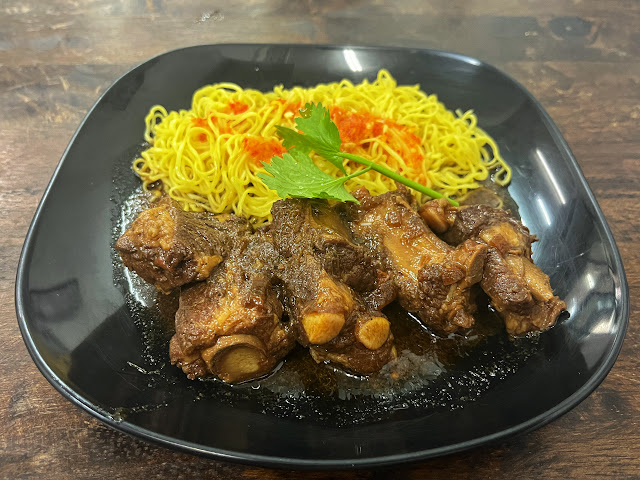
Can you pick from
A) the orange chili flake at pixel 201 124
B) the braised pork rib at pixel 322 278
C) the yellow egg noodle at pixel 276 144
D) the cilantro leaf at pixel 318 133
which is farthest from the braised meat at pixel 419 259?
the orange chili flake at pixel 201 124

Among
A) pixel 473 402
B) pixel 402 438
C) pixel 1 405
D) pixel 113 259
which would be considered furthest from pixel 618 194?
pixel 1 405

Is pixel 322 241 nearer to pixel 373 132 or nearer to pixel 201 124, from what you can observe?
pixel 373 132

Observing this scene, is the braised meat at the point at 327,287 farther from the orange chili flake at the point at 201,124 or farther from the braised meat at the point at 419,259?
the orange chili flake at the point at 201,124

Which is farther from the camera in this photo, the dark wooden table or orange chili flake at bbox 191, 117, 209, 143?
orange chili flake at bbox 191, 117, 209, 143

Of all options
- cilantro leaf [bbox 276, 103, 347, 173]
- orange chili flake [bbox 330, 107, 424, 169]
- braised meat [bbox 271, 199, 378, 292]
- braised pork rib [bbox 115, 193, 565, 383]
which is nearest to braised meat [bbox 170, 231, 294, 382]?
braised pork rib [bbox 115, 193, 565, 383]

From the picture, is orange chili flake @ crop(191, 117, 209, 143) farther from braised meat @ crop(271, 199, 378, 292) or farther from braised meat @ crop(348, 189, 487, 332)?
braised meat @ crop(348, 189, 487, 332)

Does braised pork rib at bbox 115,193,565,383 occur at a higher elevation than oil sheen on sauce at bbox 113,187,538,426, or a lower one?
higher
